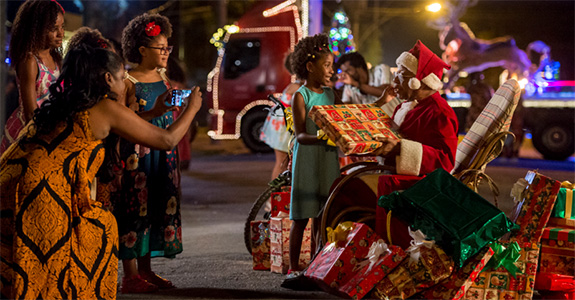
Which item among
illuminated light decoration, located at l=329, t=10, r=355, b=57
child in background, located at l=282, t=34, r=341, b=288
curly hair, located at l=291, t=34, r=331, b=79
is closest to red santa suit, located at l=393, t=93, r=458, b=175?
child in background, located at l=282, t=34, r=341, b=288

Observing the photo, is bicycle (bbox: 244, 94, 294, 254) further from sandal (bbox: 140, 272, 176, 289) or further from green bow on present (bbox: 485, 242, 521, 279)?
green bow on present (bbox: 485, 242, 521, 279)

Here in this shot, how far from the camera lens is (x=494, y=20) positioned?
25547 mm

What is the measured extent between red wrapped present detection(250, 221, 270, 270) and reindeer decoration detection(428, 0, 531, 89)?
1450 cm

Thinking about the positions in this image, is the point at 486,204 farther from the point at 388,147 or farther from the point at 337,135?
the point at 337,135

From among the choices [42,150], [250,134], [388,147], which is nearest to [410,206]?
[388,147]

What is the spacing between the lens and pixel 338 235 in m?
4.34

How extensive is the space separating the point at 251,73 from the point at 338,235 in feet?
42.8

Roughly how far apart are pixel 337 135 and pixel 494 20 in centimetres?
2340

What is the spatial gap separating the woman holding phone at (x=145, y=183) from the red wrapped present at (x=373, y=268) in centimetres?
132

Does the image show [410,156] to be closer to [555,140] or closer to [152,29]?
[152,29]

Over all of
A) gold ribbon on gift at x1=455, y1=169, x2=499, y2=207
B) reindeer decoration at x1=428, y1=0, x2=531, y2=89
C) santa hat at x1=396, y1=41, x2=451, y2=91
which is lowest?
gold ribbon on gift at x1=455, y1=169, x2=499, y2=207

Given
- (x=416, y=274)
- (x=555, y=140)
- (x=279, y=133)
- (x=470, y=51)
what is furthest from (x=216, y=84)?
(x=416, y=274)

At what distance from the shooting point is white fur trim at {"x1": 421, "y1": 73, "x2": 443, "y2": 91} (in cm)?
439

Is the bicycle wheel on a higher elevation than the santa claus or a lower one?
lower
